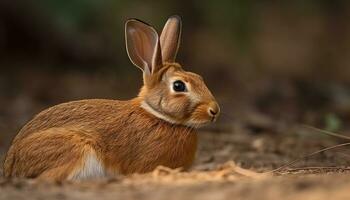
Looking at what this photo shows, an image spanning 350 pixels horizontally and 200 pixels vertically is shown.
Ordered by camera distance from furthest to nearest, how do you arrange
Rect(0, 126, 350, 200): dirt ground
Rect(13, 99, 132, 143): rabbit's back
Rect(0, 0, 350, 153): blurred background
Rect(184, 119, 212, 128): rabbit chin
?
1. Rect(0, 0, 350, 153): blurred background
2. Rect(184, 119, 212, 128): rabbit chin
3. Rect(13, 99, 132, 143): rabbit's back
4. Rect(0, 126, 350, 200): dirt ground

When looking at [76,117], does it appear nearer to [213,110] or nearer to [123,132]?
[123,132]

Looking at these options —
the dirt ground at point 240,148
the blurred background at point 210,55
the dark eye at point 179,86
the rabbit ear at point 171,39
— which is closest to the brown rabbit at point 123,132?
the dark eye at point 179,86

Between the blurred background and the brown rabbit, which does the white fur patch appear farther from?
the blurred background

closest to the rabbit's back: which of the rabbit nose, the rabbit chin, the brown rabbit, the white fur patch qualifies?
the brown rabbit

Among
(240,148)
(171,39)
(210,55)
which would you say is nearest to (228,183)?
(171,39)

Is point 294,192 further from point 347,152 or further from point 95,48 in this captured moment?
point 95,48

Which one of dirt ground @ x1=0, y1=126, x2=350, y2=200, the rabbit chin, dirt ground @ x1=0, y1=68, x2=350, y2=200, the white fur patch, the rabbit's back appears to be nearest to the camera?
dirt ground @ x1=0, y1=126, x2=350, y2=200

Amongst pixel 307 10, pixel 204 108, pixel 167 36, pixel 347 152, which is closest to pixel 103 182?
pixel 204 108

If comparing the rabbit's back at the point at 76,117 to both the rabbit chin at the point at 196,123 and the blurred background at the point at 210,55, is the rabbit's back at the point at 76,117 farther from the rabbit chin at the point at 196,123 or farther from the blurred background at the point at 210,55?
the blurred background at the point at 210,55
